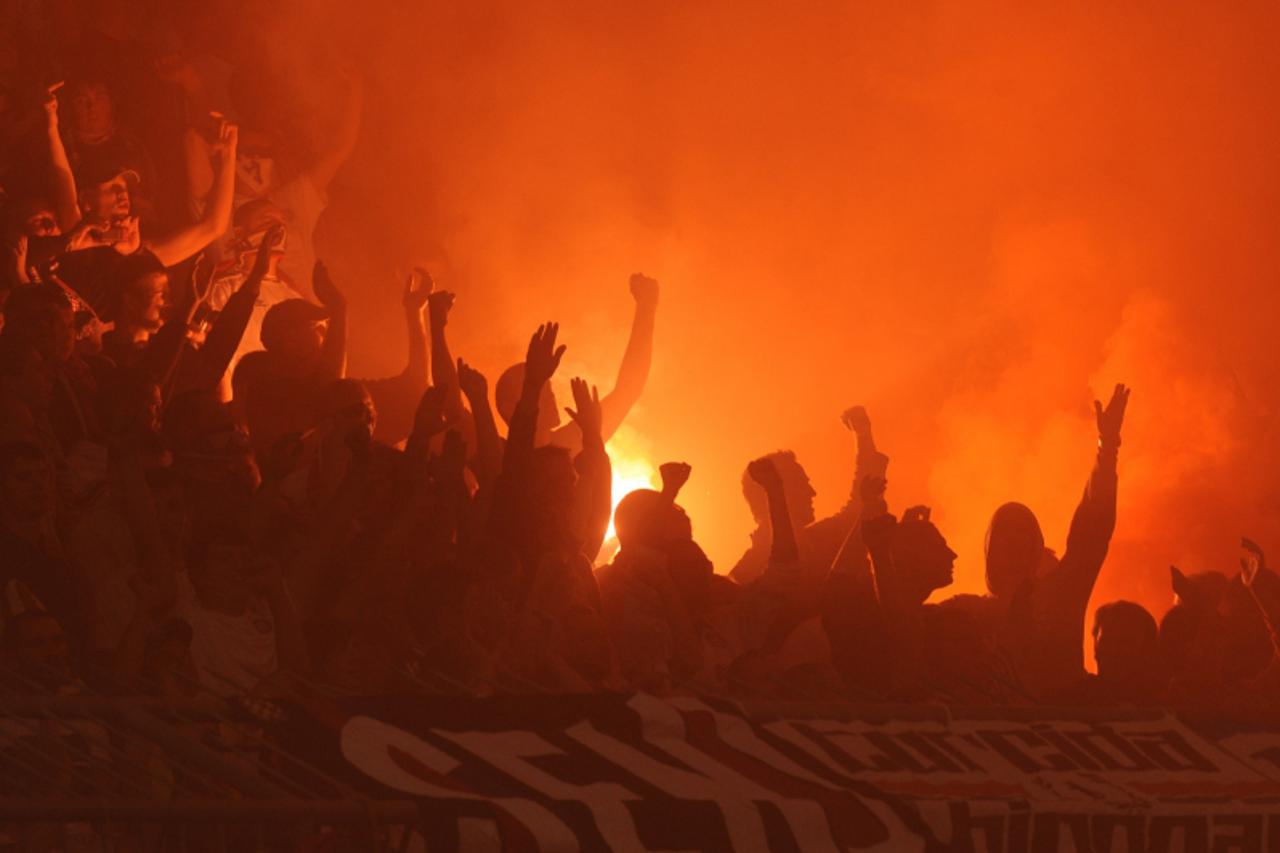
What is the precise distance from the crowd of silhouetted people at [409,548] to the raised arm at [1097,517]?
1 cm

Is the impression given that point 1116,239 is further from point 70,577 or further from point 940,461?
point 70,577

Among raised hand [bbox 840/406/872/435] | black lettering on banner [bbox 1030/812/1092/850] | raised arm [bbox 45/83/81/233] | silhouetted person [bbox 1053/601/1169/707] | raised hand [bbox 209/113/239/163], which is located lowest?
black lettering on banner [bbox 1030/812/1092/850]

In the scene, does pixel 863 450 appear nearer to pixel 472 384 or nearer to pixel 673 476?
pixel 673 476

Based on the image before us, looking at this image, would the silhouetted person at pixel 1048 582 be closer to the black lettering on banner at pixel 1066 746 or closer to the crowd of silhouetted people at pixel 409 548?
the crowd of silhouetted people at pixel 409 548

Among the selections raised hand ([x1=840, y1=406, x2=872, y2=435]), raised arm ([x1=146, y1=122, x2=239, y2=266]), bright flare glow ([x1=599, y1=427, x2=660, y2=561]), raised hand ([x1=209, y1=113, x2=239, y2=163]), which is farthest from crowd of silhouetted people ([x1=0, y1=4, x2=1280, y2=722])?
bright flare glow ([x1=599, y1=427, x2=660, y2=561])

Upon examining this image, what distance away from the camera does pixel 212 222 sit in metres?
9.29

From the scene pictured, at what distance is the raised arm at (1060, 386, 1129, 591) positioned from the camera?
289 inches

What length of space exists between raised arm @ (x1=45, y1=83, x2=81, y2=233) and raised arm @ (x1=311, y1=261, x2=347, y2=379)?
3.96 feet

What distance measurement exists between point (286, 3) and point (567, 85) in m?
2.39

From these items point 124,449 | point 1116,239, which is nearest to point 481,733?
point 124,449

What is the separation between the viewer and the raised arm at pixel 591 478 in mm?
6703

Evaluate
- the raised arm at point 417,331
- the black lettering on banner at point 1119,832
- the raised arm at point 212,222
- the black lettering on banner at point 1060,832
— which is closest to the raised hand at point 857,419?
the raised arm at point 417,331

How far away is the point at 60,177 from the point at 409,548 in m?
3.79

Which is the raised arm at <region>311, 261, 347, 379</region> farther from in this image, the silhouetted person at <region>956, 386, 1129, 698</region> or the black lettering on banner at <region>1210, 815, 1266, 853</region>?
the black lettering on banner at <region>1210, 815, 1266, 853</region>
